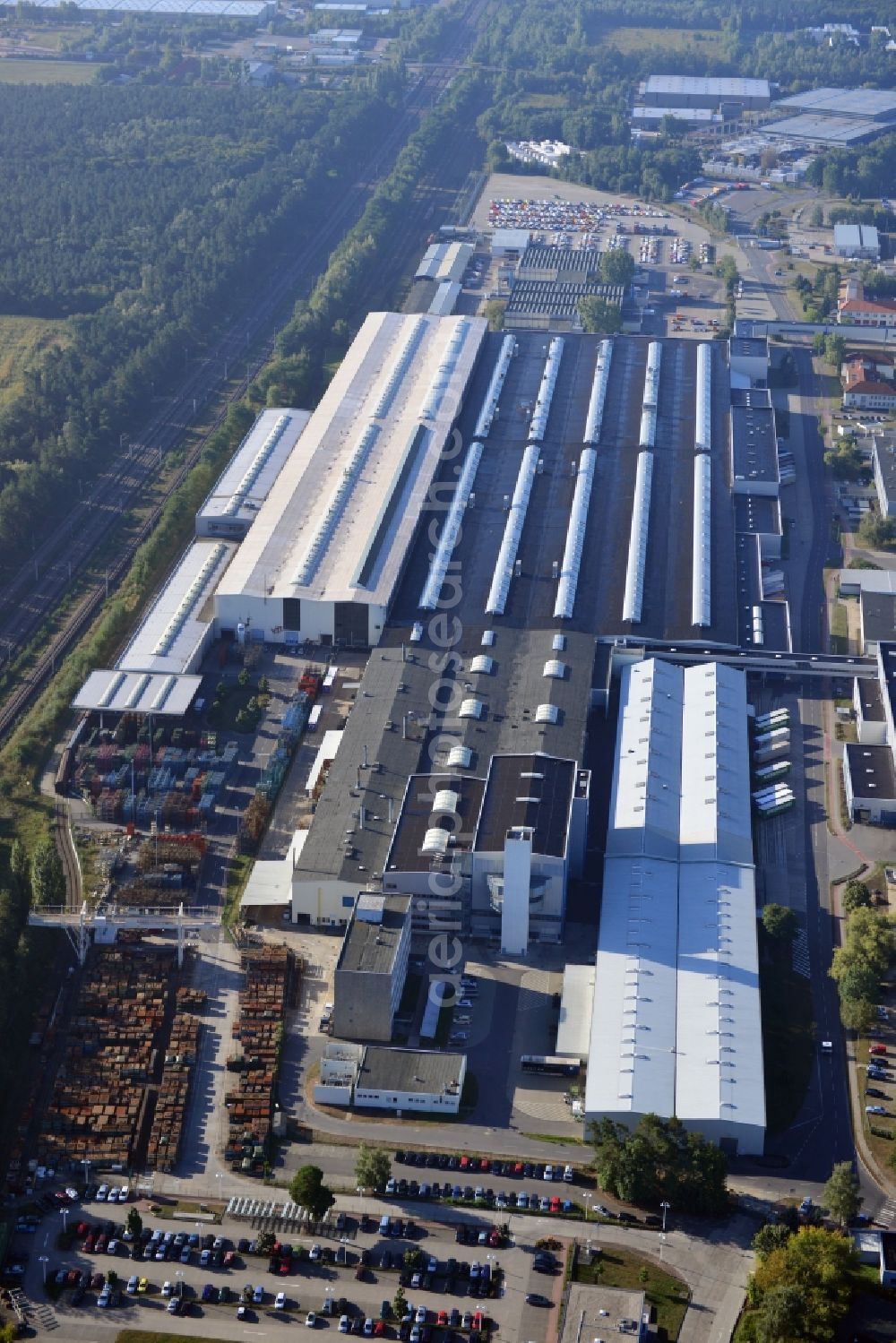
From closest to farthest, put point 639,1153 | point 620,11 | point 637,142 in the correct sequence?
point 639,1153, point 637,142, point 620,11

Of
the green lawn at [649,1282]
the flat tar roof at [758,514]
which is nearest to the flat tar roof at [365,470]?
the flat tar roof at [758,514]

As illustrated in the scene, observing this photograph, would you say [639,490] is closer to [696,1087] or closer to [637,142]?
[696,1087]

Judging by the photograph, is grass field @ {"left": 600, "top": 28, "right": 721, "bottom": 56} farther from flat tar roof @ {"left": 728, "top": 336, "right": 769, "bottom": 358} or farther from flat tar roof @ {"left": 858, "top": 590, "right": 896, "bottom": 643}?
flat tar roof @ {"left": 858, "top": 590, "right": 896, "bottom": 643}

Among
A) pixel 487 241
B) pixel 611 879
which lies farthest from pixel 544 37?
pixel 611 879

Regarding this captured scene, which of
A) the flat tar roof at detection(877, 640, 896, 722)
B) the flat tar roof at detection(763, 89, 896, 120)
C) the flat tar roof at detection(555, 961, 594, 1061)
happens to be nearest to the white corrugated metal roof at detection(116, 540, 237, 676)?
the flat tar roof at detection(555, 961, 594, 1061)

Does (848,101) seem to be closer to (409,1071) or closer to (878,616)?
(878,616)

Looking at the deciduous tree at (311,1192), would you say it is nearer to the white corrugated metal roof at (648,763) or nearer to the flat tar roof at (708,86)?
the white corrugated metal roof at (648,763)
